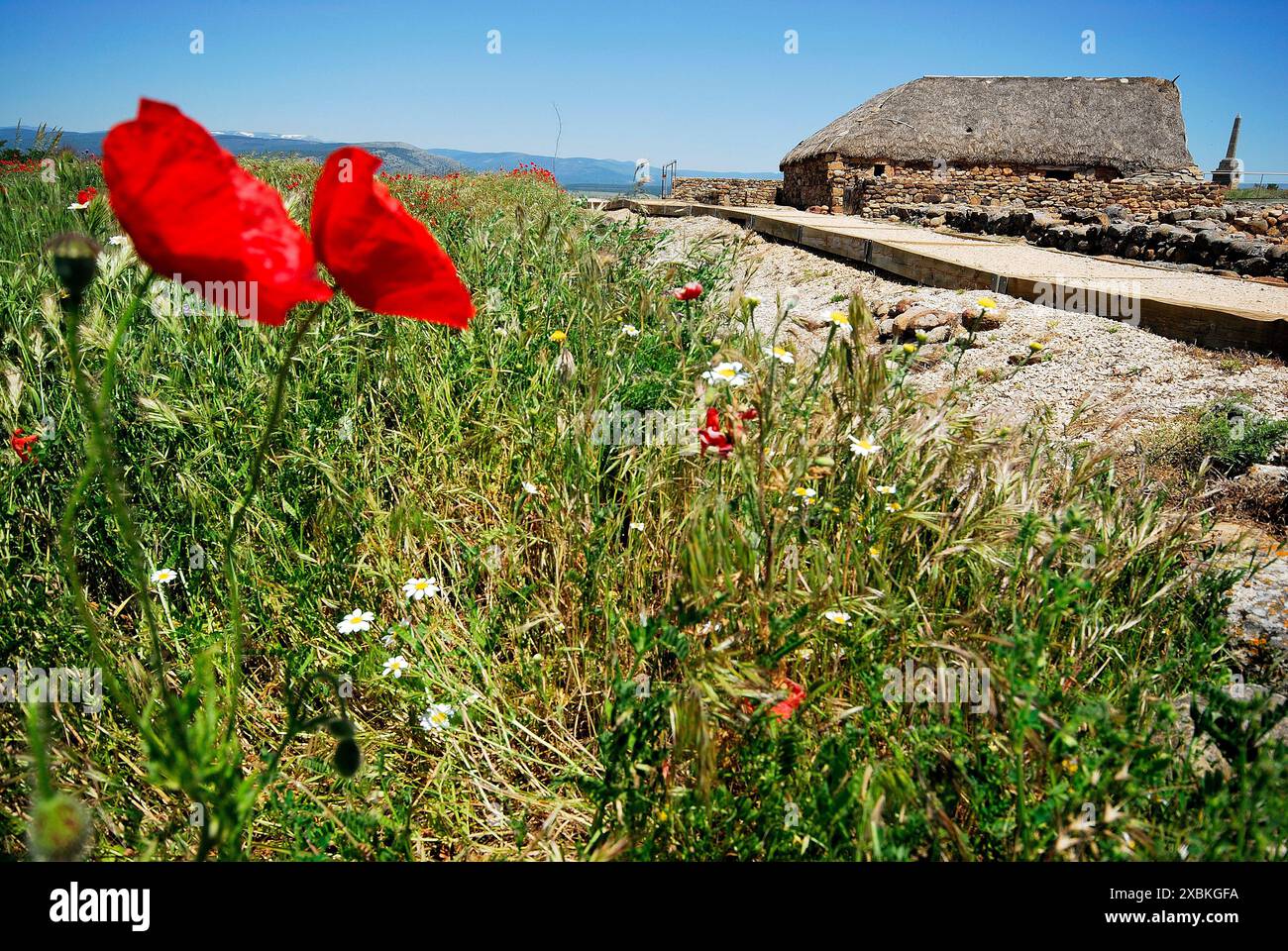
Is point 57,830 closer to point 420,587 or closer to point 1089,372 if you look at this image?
point 420,587

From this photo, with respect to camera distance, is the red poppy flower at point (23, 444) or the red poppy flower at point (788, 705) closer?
the red poppy flower at point (788, 705)

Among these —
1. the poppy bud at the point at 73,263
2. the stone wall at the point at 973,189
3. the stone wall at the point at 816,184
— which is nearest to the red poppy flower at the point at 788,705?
the poppy bud at the point at 73,263

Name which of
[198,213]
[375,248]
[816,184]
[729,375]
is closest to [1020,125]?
[816,184]

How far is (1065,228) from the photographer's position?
817cm

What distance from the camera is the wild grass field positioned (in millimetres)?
999

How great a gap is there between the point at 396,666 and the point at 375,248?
3.12 feet

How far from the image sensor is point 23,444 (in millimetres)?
1540

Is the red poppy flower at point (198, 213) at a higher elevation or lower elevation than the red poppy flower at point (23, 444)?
higher

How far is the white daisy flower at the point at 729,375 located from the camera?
1565 millimetres

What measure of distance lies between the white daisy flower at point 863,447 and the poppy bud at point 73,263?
1187 mm

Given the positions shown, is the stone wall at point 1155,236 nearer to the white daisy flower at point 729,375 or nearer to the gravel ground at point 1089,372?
the gravel ground at point 1089,372

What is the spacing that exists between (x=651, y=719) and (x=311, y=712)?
0.78 meters
